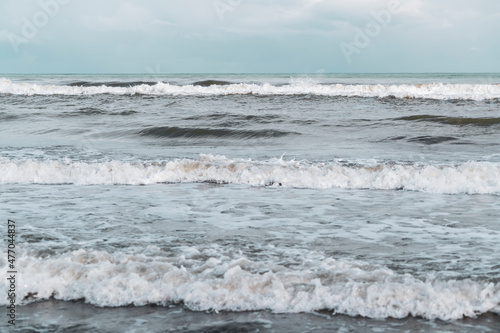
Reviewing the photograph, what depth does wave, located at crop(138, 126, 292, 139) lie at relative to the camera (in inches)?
551

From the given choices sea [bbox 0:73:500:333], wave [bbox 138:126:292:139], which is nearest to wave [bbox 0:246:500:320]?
sea [bbox 0:73:500:333]

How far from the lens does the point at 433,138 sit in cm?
1258

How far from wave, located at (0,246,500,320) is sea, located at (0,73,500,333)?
0.01m

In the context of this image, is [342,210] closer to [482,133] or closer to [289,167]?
[289,167]

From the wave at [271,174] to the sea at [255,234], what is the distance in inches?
1.2

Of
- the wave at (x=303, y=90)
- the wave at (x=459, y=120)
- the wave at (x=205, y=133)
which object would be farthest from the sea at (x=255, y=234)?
the wave at (x=303, y=90)

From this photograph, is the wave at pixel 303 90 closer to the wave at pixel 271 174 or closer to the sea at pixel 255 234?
the sea at pixel 255 234

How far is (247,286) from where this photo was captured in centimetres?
376

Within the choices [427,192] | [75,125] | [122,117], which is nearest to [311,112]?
[122,117]

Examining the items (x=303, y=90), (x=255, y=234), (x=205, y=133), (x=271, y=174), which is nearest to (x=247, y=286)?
(x=255, y=234)

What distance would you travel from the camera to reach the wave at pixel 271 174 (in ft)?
25.6

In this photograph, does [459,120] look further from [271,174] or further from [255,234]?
[255,234]

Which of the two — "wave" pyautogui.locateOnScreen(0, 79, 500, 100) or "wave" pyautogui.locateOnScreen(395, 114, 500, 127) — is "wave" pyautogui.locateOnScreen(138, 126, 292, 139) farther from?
"wave" pyautogui.locateOnScreen(0, 79, 500, 100)

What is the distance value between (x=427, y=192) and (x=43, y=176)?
19.4 feet
